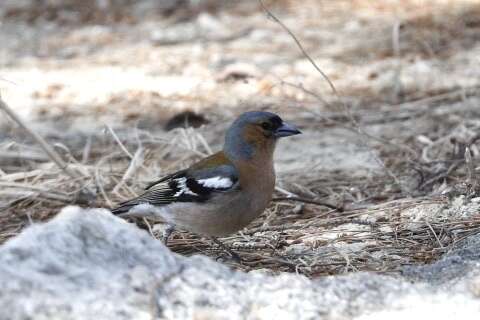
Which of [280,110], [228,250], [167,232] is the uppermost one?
[228,250]

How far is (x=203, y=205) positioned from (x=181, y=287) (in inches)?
66.8

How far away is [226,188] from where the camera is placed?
4973mm

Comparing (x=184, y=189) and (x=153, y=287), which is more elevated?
(x=153, y=287)

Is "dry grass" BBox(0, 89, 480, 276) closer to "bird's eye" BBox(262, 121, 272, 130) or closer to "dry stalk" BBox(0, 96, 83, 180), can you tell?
"dry stalk" BBox(0, 96, 83, 180)

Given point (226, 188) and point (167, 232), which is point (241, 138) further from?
point (167, 232)

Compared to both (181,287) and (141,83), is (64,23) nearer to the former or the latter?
(141,83)

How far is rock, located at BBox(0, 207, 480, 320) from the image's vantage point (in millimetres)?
3096

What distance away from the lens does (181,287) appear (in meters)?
3.31

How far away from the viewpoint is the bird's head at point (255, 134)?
5.16 metres

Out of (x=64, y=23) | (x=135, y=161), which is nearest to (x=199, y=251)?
(x=135, y=161)

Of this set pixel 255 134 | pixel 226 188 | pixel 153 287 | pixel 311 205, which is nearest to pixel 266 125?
pixel 255 134

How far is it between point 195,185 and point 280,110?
2.87 meters

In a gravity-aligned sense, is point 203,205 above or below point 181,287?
below

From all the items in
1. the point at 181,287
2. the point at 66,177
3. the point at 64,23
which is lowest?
the point at 64,23
